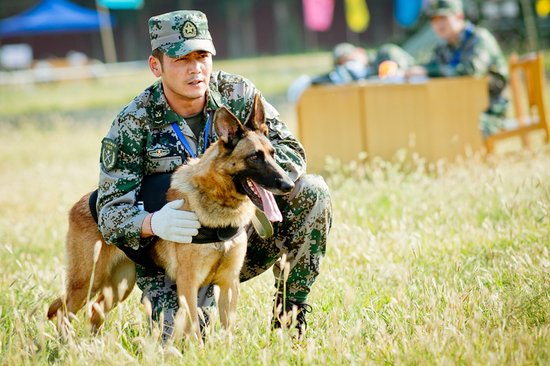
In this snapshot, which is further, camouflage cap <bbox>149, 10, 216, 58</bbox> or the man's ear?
the man's ear

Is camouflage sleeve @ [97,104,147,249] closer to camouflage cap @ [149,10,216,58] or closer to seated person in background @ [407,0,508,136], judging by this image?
camouflage cap @ [149,10,216,58]

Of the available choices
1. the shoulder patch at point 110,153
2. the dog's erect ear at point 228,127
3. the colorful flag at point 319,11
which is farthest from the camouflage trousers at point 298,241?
the colorful flag at point 319,11

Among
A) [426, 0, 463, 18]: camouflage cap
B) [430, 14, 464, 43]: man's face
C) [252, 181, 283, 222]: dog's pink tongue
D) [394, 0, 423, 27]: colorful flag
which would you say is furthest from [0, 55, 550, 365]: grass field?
[394, 0, 423, 27]: colorful flag

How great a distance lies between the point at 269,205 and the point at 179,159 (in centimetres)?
69

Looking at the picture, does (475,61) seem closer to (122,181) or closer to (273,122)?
(273,122)

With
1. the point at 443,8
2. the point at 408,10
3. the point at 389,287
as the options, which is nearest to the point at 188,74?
the point at 389,287

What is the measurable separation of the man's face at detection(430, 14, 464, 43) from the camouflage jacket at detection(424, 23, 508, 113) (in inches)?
3.6

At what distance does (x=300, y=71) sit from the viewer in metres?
25.5

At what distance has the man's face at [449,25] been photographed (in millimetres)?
8641

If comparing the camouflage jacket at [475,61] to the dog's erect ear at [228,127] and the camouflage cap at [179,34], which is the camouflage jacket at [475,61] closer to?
the camouflage cap at [179,34]

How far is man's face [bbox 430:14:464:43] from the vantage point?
864cm

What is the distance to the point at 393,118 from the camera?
7.98 m

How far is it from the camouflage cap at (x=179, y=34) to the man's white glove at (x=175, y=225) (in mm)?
794

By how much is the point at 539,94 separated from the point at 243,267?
19.0ft
